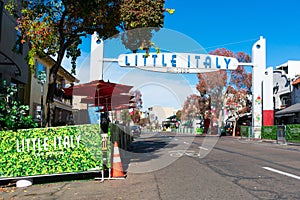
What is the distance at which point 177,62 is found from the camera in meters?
27.6

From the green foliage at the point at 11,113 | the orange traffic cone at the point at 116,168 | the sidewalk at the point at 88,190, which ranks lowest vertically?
the sidewalk at the point at 88,190

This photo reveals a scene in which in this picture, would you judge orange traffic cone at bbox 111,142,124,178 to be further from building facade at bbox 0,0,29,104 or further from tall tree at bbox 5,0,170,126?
building facade at bbox 0,0,29,104

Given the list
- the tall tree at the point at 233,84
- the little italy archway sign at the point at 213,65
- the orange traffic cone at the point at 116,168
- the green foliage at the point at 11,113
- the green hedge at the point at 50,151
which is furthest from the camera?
the tall tree at the point at 233,84

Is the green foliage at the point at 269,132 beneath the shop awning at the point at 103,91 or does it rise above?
beneath

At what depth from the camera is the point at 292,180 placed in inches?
299

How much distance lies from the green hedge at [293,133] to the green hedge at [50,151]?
19.4m

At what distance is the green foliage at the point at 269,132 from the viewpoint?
27600 millimetres

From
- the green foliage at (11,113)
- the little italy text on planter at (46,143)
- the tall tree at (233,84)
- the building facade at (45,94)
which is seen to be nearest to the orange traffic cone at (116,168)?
the little italy text on planter at (46,143)

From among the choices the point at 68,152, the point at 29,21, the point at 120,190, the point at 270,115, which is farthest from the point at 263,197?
the point at 270,115

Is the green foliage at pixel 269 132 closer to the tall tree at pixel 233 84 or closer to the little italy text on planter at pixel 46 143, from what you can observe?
the tall tree at pixel 233 84

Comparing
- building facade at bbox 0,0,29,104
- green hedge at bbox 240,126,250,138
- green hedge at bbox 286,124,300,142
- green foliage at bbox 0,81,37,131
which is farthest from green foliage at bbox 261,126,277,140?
green foliage at bbox 0,81,37,131

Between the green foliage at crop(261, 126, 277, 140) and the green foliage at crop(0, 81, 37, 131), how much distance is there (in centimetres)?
2317

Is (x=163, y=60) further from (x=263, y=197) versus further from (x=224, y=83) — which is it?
(x=263, y=197)

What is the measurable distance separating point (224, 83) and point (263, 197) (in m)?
38.3
